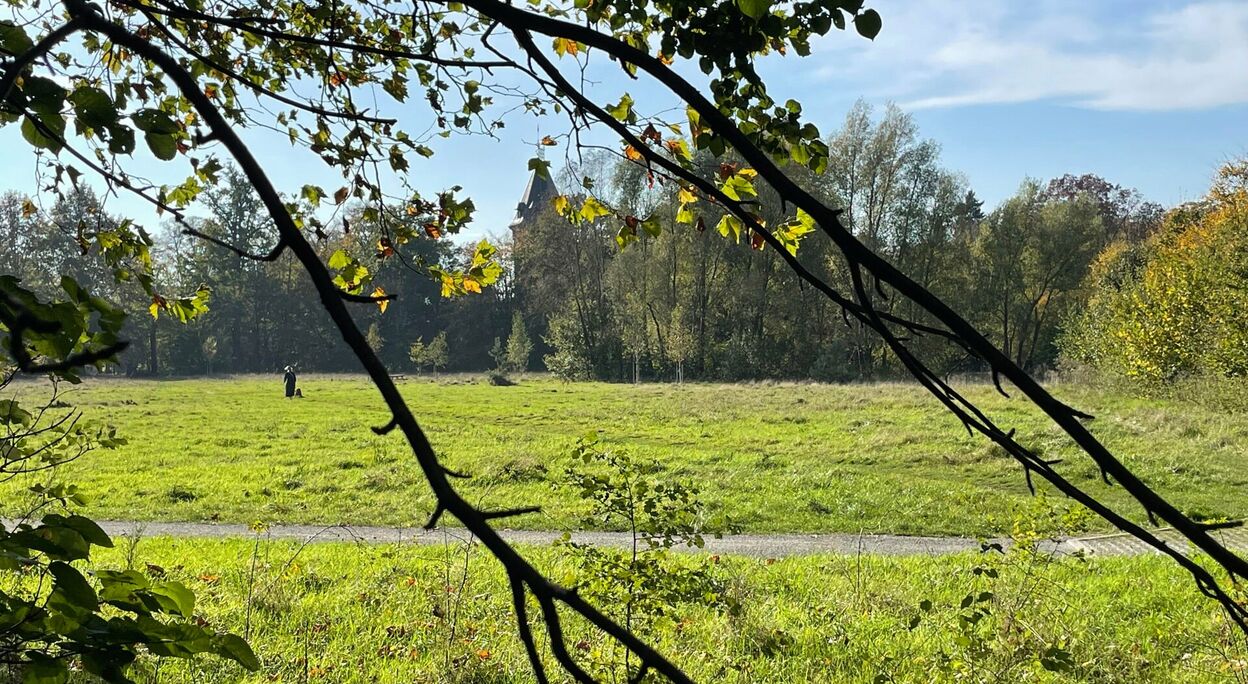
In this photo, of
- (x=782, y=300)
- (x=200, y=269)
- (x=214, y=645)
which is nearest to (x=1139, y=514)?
(x=214, y=645)

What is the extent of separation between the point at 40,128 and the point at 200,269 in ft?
185

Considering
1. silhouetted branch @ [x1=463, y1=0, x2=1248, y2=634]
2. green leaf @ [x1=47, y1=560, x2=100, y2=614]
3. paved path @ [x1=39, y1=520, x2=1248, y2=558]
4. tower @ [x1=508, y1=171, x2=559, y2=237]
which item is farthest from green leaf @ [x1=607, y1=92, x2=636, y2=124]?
tower @ [x1=508, y1=171, x2=559, y2=237]

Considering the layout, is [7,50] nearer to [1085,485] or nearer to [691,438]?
[1085,485]

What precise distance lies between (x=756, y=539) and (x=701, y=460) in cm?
509

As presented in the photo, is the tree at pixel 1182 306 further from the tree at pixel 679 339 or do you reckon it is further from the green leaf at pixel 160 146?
the green leaf at pixel 160 146

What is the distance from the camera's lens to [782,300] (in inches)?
1661

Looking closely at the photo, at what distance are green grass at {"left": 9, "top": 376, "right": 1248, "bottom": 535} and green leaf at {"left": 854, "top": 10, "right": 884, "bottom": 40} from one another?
14.4 ft

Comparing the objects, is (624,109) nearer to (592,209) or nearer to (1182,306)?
(592,209)

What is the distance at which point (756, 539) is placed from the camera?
988cm

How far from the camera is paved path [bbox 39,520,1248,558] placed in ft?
29.7

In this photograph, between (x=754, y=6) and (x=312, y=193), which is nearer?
(x=754, y=6)

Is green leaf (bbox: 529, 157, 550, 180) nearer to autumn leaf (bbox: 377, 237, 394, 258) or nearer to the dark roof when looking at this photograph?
autumn leaf (bbox: 377, 237, 394, 258)

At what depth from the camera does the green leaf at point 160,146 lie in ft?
3.99

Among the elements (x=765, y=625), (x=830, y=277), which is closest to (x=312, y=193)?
(x=765, y=625)
